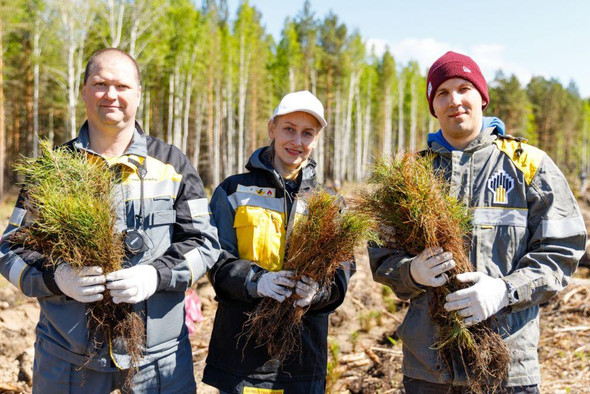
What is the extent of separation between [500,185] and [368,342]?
12.7 ft

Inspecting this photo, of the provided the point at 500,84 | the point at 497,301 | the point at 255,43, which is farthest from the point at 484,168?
the point at 500,84

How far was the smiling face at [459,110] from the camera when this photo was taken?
2.56 metres

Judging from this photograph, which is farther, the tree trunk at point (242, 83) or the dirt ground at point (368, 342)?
the tree trunk at point (242, 83)

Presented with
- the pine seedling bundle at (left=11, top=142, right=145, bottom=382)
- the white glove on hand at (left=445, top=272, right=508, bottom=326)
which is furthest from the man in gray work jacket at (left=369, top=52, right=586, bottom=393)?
the pine seedling bundle at (left=11, top=142, right=145, bottom=382)

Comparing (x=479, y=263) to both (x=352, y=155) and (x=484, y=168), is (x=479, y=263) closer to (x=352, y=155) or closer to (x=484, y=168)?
(x=484, y=168)

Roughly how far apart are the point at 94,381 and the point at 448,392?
6.17 feet

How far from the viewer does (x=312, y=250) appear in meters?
2.50

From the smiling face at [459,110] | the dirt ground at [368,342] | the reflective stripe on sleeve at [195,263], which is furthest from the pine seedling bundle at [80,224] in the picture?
the dirt ground at [368,342]

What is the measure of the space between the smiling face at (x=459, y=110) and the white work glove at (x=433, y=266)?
27.9 inches

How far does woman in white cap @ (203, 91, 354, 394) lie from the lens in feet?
8.45

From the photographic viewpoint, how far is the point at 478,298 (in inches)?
88.0

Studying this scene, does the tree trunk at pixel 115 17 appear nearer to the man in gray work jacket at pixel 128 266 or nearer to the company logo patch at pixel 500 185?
the man in gray work jacket at pixel 128 266

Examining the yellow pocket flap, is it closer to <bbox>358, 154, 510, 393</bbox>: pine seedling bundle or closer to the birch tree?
<bbox>358, 154, 510, 393</bbox>: pine seedling bundle

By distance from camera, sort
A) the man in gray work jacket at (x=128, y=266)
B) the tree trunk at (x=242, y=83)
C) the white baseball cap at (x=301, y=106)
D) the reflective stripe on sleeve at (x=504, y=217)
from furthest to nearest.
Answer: the tree trunk at (x=242, y=83)
the white baseball cap at (x=301, y=106)
the reflective stripe on sleeve at (x=504, y=217)
the man in gray work jacket at (x=128, y=266)
